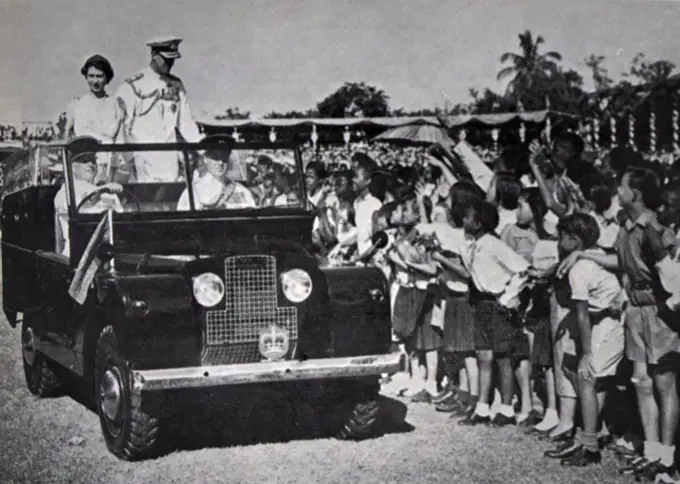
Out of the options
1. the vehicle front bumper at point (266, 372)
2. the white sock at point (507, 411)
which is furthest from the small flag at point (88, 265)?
the white sock at point (507, 411)

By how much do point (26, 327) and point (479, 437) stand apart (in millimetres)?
3055

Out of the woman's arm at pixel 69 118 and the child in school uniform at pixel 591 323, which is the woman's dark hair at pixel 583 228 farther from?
the woman's arm at pixel 69 118

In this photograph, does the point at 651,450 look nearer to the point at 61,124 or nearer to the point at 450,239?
the point at 450,239

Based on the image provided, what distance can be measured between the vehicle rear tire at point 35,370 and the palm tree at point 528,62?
344cm

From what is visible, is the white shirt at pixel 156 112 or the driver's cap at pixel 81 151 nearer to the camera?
the driver's cap at pixel 81 151

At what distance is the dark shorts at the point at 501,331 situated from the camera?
445 centimetres

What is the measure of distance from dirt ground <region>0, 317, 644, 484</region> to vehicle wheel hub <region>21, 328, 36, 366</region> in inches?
24.6

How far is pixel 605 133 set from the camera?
243 inches

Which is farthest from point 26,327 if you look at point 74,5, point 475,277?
point 475,277

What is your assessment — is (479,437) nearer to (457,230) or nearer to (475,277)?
(475,277)

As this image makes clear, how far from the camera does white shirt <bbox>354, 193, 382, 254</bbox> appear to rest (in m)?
5.67

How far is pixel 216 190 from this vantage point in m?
4.67

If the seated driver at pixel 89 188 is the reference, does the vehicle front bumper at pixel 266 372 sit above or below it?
below

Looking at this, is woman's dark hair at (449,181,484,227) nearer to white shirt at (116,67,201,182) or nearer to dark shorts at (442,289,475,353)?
dark shorts at (442,289,475,353)
